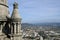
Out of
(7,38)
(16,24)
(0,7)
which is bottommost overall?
(7,38)

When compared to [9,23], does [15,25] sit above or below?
below

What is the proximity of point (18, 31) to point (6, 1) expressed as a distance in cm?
354

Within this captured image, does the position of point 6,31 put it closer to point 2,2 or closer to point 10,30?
point 10,30

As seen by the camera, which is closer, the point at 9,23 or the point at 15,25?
the point at 15,25

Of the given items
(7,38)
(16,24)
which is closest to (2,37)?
(7,38)

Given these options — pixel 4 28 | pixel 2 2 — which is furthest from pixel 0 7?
pixel 4 28

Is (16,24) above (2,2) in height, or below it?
below

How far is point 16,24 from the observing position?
21797 millimetres

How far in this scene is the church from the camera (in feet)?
71.4

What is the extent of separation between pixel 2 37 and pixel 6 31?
1061mm

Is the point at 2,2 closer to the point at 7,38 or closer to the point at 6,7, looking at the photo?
the point at 6,7

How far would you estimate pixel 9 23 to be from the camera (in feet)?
74.4

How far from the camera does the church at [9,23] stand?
21.8 meters

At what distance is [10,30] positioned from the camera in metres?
22.3
